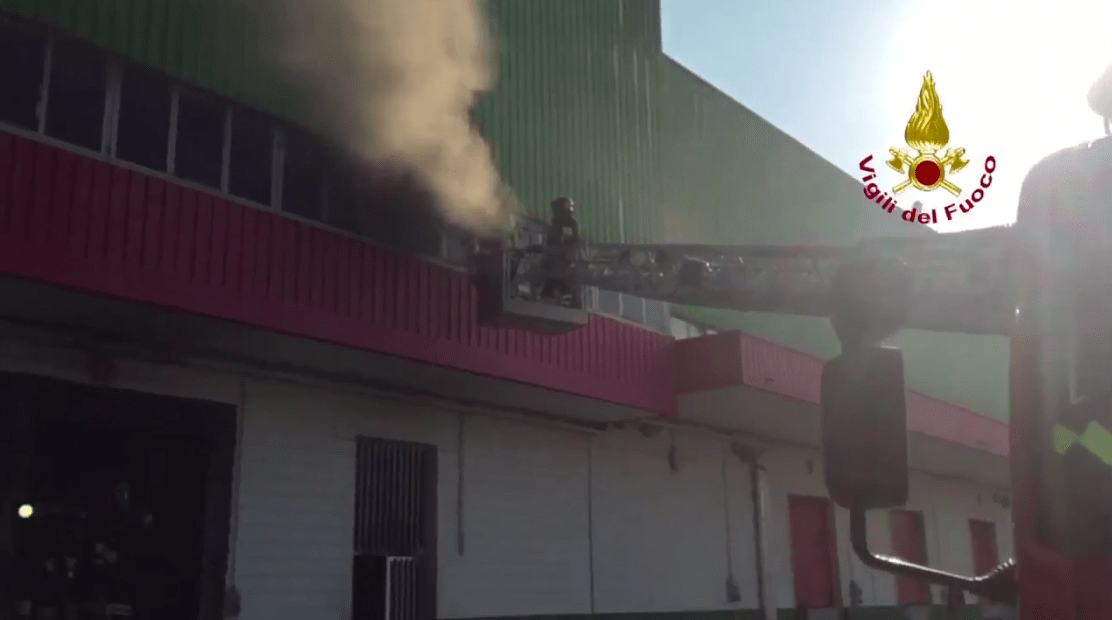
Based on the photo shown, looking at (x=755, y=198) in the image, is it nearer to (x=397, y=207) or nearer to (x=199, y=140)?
(x=397, y=207)

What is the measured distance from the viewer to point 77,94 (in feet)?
31.4

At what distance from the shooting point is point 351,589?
11992mm

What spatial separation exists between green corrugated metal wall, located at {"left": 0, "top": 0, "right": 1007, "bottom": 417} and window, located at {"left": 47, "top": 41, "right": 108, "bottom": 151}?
312 mm

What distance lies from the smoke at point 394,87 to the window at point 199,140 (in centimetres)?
94

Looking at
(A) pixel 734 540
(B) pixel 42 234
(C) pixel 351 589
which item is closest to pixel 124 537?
(C) pixel 351 589

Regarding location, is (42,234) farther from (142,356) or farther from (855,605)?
(855,605)

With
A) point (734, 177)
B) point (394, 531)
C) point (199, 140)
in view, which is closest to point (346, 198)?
point (199, 140)

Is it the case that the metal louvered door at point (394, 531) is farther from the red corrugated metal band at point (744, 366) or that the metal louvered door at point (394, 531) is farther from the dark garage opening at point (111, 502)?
the red corrugated metal band at point (744, 366)

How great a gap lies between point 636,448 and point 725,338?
302 centimetres

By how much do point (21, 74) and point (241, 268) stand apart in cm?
253

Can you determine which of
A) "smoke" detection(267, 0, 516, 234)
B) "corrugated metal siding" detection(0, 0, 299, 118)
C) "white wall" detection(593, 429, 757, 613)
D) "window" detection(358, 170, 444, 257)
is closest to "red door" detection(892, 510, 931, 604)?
"white wall" detection(593, 429, 757, 613)

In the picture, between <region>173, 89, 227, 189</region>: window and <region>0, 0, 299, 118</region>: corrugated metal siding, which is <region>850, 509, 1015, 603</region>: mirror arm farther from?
<region>173, 89, 227, 189</region>: window

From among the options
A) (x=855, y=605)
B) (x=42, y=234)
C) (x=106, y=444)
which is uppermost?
(x=42, y=234)

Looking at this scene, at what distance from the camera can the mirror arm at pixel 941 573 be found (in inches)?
132
